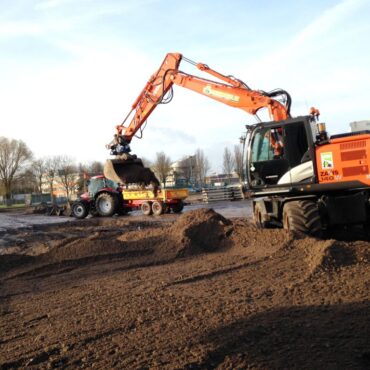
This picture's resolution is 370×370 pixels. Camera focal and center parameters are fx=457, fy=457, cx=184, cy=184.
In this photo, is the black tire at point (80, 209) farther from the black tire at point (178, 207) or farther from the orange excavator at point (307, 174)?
the orange excavator at point (307, 174)

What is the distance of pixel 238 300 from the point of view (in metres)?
5.74

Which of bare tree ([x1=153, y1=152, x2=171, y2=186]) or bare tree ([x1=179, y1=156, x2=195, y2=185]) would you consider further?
bare tree ([x1=179, y1=156, x2=195, y2=185])

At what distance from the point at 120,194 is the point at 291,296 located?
806 inches

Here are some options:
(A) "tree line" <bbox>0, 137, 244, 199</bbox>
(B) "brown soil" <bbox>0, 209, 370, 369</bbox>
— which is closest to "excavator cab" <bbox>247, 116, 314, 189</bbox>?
(B) "brown soil" <bbox>0, 209, 370, 369</bbox>

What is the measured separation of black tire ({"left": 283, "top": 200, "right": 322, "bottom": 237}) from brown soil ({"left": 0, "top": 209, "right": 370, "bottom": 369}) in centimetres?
49

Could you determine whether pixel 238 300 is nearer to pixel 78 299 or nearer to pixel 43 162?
pixel 78 299

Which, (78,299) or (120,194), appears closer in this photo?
(78,299)

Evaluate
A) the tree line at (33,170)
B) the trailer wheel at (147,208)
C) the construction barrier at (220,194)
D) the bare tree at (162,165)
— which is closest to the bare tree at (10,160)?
the tree line at (33,170)

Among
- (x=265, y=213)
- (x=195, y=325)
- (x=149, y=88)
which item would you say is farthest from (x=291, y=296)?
(x=149, y=88)

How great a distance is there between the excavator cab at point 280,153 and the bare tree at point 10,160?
6547 centimetres

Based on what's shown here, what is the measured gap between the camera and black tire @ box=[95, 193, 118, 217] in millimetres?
25297

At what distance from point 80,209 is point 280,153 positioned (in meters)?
18.5

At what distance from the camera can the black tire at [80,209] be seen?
26.4m

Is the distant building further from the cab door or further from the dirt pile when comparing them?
the dirt pile
